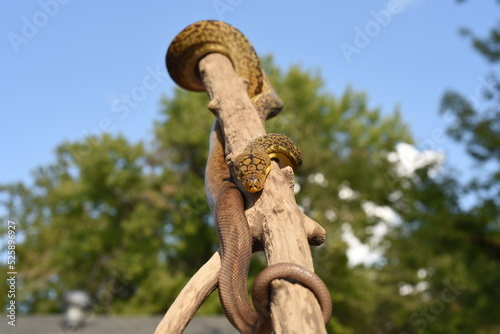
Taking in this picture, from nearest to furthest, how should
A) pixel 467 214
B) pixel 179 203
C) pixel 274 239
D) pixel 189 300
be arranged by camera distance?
pixel 274 239
pixel 189 300
pixel 467 214
pixel 179 203

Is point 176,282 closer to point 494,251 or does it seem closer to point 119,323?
point 119,323

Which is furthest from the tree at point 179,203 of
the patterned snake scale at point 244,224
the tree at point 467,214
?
the patterned snake scale at point 244,224

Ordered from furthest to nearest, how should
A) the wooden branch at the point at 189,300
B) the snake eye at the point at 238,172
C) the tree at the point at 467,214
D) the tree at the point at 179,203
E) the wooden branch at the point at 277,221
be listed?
the tree at the point at 179,203, the tree at the point at 467,214, the snake eye at the point at 238,172, the wooden branch at the point at 189,300, the wooden branch at the point at 277,221

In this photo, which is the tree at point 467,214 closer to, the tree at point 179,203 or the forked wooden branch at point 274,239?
the tree at point 179,203

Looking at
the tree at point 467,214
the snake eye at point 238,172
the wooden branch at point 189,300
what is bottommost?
the wooden branch at point 189,300

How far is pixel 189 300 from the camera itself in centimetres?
133

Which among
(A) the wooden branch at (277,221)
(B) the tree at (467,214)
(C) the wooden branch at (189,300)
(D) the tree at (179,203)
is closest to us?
(A) the wooden branch at (277,221)

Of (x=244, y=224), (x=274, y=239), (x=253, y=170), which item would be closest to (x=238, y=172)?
(x=253, y=170)

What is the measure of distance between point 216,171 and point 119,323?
8.52 meters

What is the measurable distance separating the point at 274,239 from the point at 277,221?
5 cm

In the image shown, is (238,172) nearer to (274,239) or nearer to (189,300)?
(274,239)

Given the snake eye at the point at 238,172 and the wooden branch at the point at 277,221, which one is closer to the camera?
the wooden branch at the point at 277,221

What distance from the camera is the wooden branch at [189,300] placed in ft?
4.25

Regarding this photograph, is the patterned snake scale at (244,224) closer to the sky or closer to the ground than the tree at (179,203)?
closer to the ground
